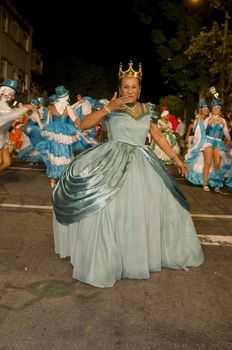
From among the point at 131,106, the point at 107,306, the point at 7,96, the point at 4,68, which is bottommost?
the point at 107,306

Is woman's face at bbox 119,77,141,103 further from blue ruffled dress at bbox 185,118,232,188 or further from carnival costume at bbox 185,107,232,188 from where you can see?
blue ruffled dress at bbox 185,118,232,188

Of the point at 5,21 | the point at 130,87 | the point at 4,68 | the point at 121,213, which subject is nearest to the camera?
the point at 121,213

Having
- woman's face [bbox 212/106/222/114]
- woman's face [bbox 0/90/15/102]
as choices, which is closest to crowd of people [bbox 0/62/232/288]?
woman's face [bbox 0/90/15/102]

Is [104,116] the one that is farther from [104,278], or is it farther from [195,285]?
[195,285]

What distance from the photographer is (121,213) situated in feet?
12.9

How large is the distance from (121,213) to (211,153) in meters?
6.69

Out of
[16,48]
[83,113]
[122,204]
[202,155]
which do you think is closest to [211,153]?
[202,155]

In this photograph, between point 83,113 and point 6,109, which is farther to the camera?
point 83,113

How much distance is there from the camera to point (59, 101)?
30.8 ft

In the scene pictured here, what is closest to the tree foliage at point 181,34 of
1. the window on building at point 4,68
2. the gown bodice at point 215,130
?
the window on building at point 4,68

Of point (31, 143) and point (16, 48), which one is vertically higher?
point (16, 48)

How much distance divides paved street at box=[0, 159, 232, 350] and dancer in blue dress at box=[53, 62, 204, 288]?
0.55 feet

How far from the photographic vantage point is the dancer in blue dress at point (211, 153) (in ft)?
33.1

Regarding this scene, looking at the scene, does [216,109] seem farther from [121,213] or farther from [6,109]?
[121,213]
